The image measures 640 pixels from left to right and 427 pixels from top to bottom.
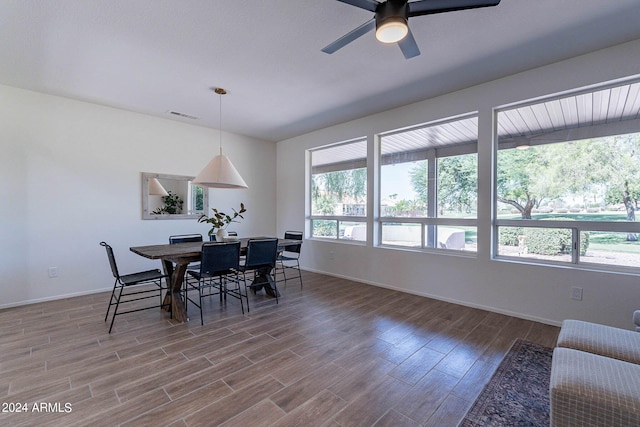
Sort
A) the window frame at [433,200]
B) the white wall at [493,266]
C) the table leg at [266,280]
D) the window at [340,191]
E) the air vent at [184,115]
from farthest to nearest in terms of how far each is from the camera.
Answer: the window at [340,191]
the air vent at [184,115]
the table leg at [266,280]
the window frame at [433,200]
the white wall at [493,266]

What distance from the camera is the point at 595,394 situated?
1265 mm

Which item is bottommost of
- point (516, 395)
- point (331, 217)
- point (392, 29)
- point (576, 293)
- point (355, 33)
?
point (516, 395)

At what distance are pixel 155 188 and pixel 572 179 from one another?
572cm

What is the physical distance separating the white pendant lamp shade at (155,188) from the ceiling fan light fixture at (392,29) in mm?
4241

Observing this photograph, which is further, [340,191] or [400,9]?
[340,191]

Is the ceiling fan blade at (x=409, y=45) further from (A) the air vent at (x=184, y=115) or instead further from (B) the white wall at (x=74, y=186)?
(B) the white wall at (x=74, y=186)

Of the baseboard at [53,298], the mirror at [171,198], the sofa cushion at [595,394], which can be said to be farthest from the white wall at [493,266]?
the baseboard at [53,298]

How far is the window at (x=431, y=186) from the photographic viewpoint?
12.1ft

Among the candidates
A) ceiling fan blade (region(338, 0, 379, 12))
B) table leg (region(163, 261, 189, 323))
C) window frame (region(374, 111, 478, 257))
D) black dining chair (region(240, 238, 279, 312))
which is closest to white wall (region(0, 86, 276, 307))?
table leg (region(163, 261, 189, 323))

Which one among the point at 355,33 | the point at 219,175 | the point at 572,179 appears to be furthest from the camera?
the point at 219,175

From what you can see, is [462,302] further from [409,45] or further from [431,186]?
[409,45]

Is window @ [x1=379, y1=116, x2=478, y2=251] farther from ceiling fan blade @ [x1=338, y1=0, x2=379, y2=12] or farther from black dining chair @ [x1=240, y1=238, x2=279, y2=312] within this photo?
ceiling fan blade @ [x1=338, y1=0, x2=379, y2=12]

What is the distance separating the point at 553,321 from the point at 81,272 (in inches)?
237

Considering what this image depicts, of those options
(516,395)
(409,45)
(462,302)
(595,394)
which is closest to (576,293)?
(462,302)
